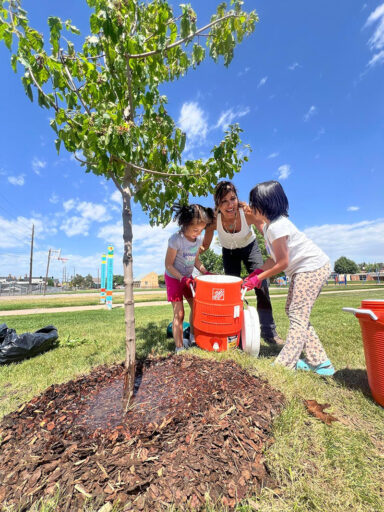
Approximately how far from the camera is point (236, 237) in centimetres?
338

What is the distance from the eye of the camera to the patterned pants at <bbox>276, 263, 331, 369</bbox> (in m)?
2.41

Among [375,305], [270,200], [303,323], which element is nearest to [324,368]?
[303,323]

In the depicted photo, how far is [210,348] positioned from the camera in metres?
2.83

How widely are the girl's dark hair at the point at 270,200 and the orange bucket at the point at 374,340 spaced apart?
1.13 m

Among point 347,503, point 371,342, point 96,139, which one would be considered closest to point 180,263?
point 96,139

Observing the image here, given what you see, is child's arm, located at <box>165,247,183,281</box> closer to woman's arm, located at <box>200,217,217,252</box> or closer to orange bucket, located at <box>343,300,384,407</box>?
woman's arm, located at <box>200,217,217,252</box>

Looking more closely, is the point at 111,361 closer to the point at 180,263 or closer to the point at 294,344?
the point at 180,263

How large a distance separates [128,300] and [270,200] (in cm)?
169

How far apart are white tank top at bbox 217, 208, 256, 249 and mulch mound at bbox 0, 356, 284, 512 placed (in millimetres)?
1851

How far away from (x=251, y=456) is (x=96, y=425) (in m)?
0.95

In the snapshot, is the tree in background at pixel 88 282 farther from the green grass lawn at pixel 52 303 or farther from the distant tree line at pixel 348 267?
the distant tree line at pixel 348 267

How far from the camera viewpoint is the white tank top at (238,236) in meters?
3.27

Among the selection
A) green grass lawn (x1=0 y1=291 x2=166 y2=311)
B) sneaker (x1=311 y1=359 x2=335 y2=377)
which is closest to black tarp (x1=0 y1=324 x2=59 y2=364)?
sneaker (x1=311 y1=359 x2=335 y2=377)

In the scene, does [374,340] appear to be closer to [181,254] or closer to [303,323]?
[303,323]
